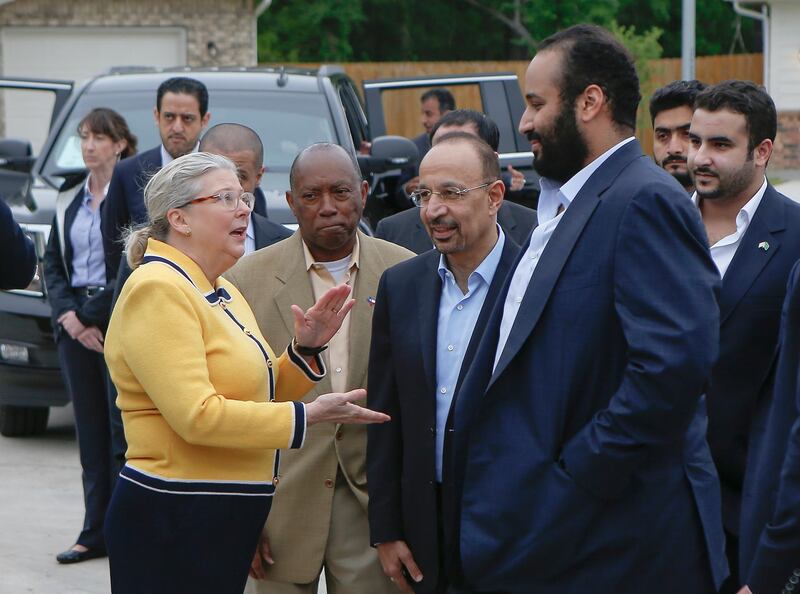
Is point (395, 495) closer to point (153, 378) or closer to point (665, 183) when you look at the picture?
point (153, 378)

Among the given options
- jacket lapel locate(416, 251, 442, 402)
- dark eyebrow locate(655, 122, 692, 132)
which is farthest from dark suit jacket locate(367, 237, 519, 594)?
dark eyebrow locate(655, 122, 692, 132)

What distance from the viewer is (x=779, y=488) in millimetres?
3152

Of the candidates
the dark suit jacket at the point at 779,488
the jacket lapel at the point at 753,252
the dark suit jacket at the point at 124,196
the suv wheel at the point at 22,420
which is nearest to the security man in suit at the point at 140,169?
the dark suit jacket at the point at 124,196

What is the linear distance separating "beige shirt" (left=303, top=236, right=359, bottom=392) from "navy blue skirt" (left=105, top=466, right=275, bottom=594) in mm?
732

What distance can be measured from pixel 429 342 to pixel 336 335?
63cm

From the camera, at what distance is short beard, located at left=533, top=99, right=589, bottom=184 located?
3.48 m

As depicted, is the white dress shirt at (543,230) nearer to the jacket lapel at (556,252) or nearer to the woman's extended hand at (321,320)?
the jacket lapel at (556,252)

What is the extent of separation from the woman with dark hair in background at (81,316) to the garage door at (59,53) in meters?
20.3

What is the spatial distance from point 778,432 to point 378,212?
625cm

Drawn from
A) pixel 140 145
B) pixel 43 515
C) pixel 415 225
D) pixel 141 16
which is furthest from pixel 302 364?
pixel 141 16

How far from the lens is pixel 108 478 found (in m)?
6.95

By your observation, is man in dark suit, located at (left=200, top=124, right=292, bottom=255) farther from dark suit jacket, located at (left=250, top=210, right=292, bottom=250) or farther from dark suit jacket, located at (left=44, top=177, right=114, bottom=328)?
dark suit jacket, located at (left=44, top=177, right=114, bottom=328)

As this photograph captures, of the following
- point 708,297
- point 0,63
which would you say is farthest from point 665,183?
point 0,63

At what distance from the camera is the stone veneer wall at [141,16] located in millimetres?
26656
